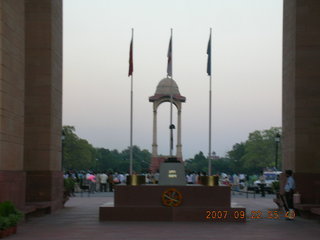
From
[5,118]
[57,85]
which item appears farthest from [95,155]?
[5,118]

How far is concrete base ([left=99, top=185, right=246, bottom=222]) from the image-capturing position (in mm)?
18984

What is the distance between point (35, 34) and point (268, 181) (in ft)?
93.1

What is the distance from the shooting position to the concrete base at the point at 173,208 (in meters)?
19.0

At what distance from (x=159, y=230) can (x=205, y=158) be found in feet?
349

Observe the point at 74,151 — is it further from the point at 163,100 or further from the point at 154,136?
the point at 163,100


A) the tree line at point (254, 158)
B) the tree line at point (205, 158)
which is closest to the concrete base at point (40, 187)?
the tree line at point (205, 158)

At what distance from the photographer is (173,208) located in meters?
19.1

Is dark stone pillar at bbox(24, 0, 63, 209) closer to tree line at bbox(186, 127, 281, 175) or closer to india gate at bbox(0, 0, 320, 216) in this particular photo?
india gate at bbox(0, 0, 320, 216)

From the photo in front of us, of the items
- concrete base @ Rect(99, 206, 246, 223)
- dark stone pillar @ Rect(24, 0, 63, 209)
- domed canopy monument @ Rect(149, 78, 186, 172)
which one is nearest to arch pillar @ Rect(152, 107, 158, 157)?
domed canopy monument @ Rect(149, 78, 186, 172)

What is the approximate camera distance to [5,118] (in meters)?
16.0

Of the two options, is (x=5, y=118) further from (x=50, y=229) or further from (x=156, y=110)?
(x=156, y=110)

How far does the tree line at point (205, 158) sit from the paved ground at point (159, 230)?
69.3 meters

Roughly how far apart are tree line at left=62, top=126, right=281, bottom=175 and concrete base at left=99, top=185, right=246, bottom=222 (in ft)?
224

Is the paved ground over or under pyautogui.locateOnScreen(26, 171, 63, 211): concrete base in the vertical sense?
under
